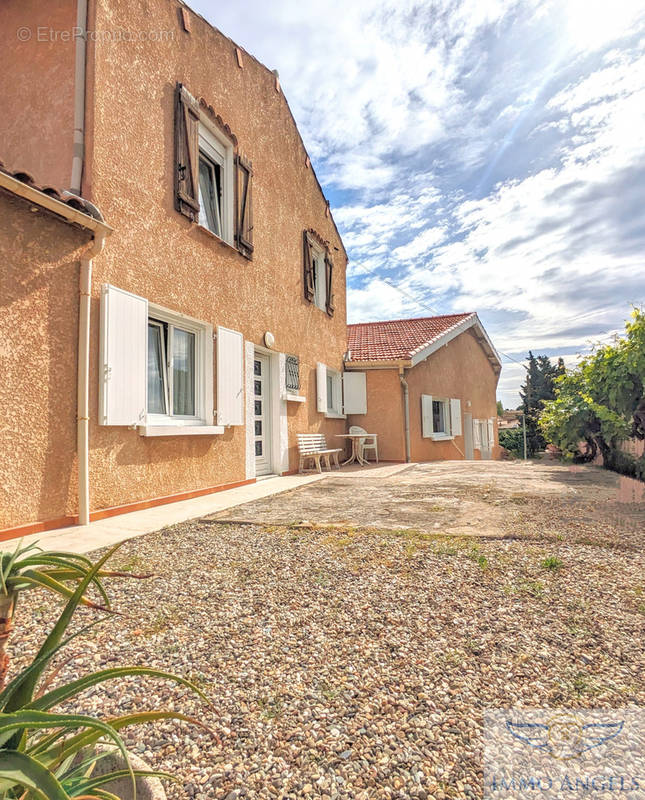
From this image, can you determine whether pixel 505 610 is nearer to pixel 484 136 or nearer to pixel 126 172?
pixel 126 172

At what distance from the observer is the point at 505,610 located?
2129 mm

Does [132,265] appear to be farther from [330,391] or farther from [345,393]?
[345,393]

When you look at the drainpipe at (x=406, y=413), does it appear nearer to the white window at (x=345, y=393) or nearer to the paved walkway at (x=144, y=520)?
the white window at (x=345, y=393)

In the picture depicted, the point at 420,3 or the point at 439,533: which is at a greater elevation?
the point at 420,3

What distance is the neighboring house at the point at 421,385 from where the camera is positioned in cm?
1080

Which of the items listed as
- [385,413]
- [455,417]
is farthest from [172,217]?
[455,417]

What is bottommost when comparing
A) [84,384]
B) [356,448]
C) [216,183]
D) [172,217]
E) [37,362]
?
[356,448]

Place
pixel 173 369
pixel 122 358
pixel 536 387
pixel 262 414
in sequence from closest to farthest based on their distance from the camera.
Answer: pixel 122 358
pixel 173 369
pixel 262 414
pixel 536 387

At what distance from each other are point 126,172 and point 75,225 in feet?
3.68

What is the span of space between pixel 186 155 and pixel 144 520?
443cm

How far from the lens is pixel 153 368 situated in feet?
16.9

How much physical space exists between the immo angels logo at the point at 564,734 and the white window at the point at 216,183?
6.32m

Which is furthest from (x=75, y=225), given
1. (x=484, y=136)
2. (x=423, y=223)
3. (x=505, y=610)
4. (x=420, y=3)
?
(x=423, y=223)

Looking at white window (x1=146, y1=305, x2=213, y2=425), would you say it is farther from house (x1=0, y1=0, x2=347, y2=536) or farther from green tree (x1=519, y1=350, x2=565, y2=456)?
green tree (x1=519, y1=350, x2=565, y2=456)
